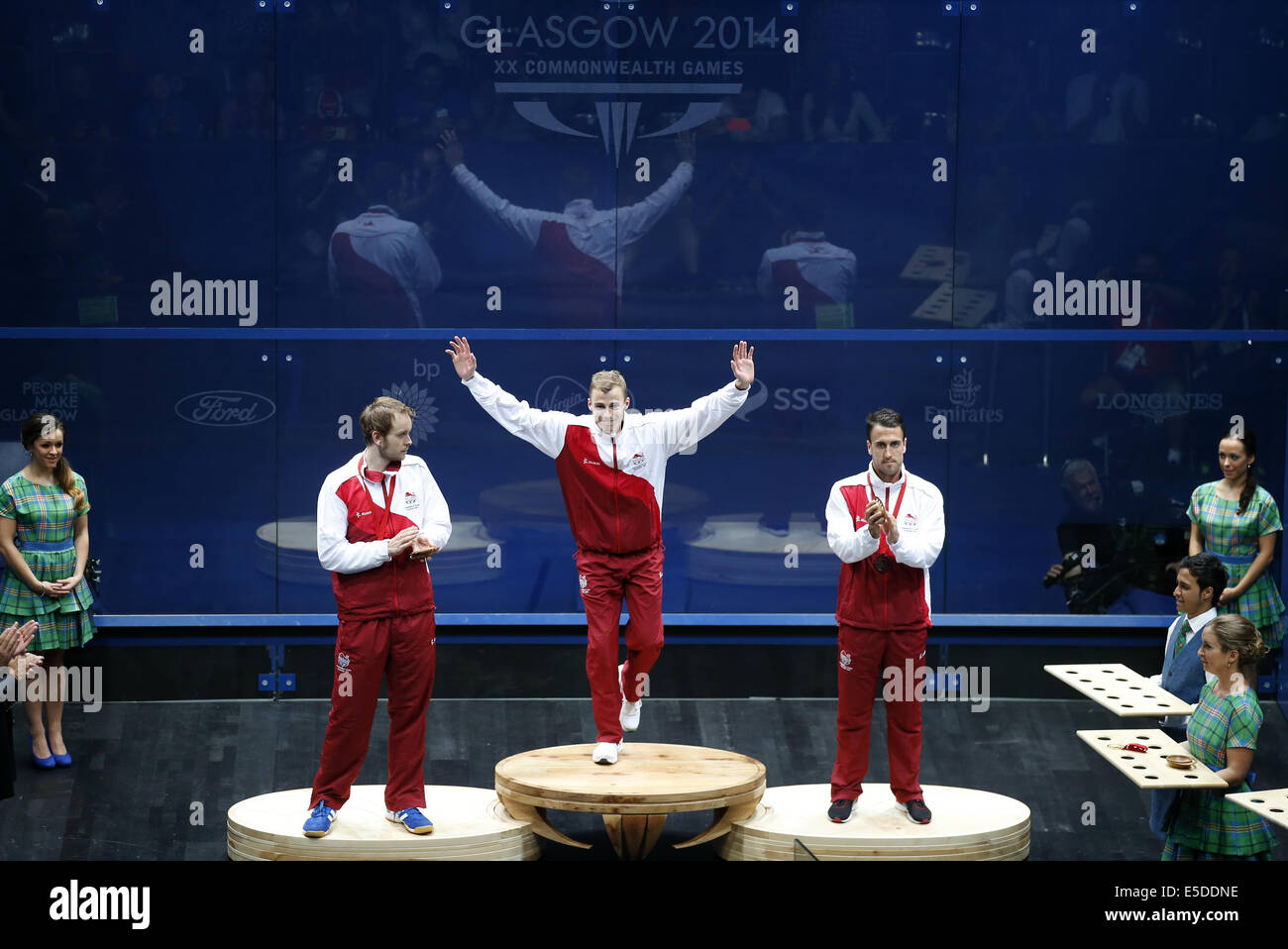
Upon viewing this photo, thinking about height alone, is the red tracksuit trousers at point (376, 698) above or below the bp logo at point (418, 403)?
below

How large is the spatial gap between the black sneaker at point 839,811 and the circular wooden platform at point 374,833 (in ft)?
3.98

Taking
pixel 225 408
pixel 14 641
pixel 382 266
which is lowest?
pixel 14 641

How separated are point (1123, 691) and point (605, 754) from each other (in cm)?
221

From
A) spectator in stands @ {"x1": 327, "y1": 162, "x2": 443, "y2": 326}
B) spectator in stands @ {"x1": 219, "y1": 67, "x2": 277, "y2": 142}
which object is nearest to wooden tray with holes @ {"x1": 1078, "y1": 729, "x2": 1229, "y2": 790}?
spectator in stands @ {"x1": 327, "y1": 162, "x2": 443, "y2": 326}

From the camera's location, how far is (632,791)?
21.3 feet

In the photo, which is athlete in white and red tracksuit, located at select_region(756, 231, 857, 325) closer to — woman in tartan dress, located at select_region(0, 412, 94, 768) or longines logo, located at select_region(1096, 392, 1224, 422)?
longines logo, located at select_region(1096, 392, 1224, 422)

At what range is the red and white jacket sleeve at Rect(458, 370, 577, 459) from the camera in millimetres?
6840

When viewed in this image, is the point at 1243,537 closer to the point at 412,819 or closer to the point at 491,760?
the point at 491,760

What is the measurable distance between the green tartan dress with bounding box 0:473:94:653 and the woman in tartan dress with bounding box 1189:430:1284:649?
18.5 ft

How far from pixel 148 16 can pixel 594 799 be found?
4807 millimetres

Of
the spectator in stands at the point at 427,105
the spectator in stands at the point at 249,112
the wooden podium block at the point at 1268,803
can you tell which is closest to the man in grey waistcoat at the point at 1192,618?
the wooden podium block at the point at 1268,803

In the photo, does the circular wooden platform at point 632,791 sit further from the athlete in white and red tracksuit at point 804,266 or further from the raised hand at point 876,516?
the athlete in white and red tracksuit at point 804,266

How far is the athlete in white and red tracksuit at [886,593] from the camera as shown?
21.2 ft

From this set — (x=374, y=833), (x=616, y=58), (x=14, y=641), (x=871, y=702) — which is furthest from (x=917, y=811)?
(x=616, y=58)
